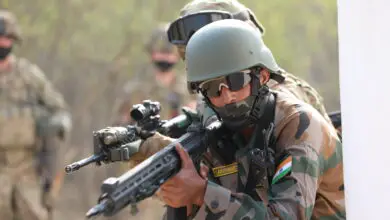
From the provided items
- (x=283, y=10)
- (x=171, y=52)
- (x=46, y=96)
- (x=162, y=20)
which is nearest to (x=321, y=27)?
(x=283, y=10)

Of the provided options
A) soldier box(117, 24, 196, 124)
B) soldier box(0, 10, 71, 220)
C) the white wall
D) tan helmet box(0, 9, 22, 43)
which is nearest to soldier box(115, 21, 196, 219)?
soldier box(117, 24, 196, 124)

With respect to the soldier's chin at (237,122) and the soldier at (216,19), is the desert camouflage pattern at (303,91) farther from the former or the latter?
the soldier's chin at (237,122)

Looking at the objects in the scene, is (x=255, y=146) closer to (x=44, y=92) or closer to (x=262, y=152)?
(x=262, y=152)

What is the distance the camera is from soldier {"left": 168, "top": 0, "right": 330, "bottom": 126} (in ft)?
18.4

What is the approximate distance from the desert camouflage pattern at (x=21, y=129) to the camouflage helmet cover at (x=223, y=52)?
19.7 feet

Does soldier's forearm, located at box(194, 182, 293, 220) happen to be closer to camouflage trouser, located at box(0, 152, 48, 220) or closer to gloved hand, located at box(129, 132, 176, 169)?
gloved hand, located at box(129, 132, 176, 169)

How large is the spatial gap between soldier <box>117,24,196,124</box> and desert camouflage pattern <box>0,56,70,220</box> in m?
0.98

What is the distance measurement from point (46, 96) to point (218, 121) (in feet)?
19.3

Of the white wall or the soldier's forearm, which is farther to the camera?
the soldier's forearm

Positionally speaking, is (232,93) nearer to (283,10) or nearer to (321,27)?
(283,10)

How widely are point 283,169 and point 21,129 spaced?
633 cm

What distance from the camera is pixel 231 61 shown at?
446 centimetres

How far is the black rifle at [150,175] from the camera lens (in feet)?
12.2

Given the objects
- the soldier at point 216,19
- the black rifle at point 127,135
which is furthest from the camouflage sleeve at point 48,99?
the black rifle at point 127,135
